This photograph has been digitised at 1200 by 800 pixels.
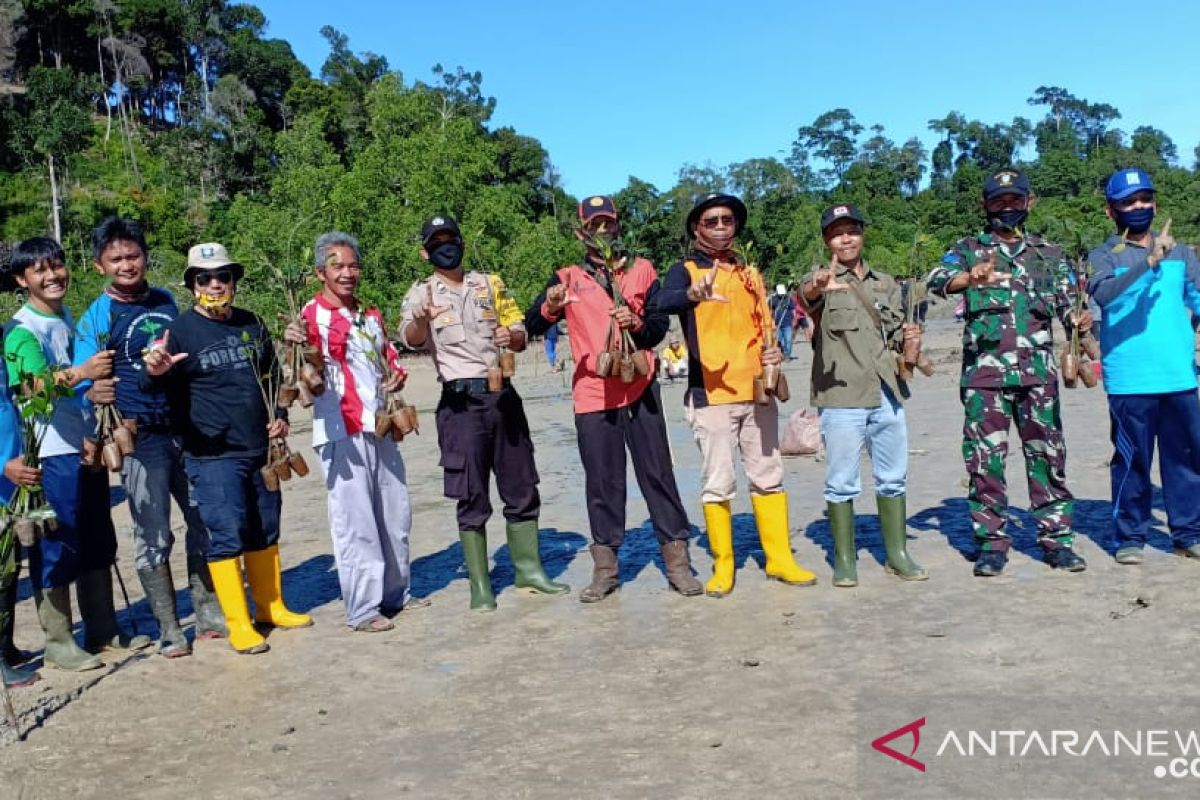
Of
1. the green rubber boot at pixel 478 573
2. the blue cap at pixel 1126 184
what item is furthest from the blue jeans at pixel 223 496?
the blue cap at pixel 1126 184

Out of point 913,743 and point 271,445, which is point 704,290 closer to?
point 271,445

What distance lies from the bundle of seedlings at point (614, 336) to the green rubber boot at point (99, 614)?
2.87 metres

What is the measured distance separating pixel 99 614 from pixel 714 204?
400 cm

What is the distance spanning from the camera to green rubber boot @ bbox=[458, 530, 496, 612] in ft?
18.6

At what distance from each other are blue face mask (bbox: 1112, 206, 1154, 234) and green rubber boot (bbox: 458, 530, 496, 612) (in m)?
4.05

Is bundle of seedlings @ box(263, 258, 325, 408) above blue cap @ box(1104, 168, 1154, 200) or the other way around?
the other way around

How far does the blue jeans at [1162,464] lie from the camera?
18.3 feet

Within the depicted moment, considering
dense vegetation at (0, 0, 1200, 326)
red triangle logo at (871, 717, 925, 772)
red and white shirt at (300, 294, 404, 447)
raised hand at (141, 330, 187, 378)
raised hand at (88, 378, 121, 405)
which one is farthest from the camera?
→ dense vegetation at (0, 0, 1200, 326)

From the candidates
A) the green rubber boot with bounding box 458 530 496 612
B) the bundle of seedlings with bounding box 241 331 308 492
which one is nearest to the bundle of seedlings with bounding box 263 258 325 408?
the bundle of seedlings with bounding box 241 331 308 492

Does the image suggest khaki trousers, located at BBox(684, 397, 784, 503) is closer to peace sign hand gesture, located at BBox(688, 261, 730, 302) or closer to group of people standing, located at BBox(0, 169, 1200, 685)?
group of people standing, located at BBox(0, 169, 1200, 685)

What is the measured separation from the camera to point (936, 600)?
17.0ft

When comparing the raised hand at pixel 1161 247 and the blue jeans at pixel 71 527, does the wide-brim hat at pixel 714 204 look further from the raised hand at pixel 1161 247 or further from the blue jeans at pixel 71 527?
the blue jeans at pixel 71 527

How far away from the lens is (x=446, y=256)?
5672 mm

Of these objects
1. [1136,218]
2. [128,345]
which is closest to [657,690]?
[128,345]
